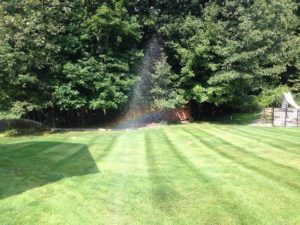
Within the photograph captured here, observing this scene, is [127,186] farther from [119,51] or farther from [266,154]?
[119,51]

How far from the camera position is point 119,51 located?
2234cm

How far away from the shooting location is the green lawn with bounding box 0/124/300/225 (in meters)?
5.40

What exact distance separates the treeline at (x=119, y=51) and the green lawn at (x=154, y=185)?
795 centimetres

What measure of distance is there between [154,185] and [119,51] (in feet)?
54.0

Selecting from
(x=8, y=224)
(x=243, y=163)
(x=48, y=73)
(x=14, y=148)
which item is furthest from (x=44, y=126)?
(x=8, y=224)

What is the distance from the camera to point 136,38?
2172 centimetres

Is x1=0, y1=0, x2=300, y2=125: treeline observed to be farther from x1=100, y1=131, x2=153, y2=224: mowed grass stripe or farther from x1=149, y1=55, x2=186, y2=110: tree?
x1=100, y1=131, x2=153, y2=224: mowed grass stripe

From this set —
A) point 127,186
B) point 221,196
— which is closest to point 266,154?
point 221,196

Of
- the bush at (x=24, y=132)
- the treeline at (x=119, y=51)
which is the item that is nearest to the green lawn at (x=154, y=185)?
the bush at (x=24, y=132)

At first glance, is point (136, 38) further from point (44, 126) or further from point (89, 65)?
point (44, 126)

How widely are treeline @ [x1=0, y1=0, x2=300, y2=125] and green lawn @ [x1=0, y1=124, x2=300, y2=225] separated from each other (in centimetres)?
795

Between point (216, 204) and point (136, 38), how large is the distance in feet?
56.5

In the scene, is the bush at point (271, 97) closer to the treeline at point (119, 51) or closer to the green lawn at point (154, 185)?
the treeline at point (119, 51)

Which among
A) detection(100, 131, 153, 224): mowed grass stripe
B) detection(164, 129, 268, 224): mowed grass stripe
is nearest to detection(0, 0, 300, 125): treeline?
detection(100, 131, 153, 224): mowed grass stripe
